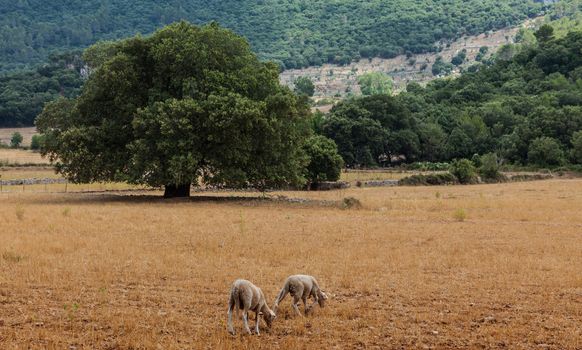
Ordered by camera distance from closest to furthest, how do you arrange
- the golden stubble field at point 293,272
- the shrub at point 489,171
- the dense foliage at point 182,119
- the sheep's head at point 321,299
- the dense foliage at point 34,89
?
the golden stubble field at point 293,272 < the sheep's head at point 321,299 < the dense foliage at point 182,119 < the shrub at point 489,171 < the dense foliage at point 34,89

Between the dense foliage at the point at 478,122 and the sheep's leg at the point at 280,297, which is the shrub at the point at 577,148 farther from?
the sheep's leg at the point at 280,297

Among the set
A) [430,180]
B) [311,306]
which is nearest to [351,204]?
[311,306]

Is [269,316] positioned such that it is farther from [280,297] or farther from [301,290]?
[301,290]

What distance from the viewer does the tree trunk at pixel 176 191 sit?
4822 centimetres

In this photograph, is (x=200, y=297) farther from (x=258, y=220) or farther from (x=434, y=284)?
(x=258, y=220)

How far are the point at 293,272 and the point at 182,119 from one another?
Result: 78.1 feet

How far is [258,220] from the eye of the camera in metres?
33.2

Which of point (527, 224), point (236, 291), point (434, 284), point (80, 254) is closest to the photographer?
point (236, 291)

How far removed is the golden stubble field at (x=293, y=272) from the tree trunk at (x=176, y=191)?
12.8m

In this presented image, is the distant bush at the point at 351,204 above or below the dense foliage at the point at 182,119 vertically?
below

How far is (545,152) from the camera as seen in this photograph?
288 ft

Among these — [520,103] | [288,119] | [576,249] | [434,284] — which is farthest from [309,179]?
[520,103]

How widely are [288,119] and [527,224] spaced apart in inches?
722

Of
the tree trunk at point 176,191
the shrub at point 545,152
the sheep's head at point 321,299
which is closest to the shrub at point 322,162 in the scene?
the tree trunk at point 176,191
